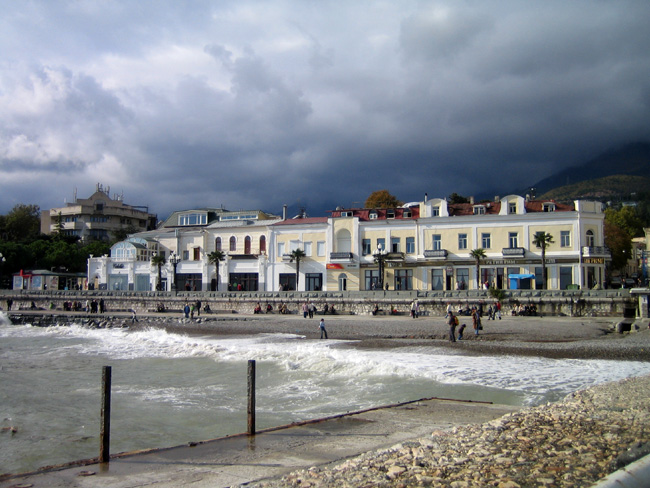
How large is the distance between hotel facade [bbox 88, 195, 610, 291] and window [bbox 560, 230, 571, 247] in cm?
9

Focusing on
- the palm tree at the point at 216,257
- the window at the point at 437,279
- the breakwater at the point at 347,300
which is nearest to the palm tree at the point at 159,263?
the breakwater at the point at 347,300

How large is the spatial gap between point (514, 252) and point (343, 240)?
16480 mm

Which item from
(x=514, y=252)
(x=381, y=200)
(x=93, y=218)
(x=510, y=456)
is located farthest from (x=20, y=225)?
(x=510, y=456)

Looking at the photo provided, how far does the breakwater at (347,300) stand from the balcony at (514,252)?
7967mm

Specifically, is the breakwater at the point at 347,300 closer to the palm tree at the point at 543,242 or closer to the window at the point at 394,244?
the palm tree at the point at 543,242

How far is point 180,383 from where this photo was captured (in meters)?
17.8

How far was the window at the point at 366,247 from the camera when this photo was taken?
53250 mm

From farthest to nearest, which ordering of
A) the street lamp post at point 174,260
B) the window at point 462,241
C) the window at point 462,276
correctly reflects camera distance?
the street lamp post at point 174,260 → the window at point 462,241 → the window at point 462,276

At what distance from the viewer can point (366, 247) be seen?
175ft

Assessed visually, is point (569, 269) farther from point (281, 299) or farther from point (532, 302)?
point (281, 299)

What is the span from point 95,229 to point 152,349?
8335 cm

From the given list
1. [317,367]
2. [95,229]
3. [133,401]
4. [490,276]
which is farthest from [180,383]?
[95,229]

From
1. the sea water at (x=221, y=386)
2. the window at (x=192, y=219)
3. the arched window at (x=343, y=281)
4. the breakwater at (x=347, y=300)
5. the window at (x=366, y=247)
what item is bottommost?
the sea water at (x=221, y=386)

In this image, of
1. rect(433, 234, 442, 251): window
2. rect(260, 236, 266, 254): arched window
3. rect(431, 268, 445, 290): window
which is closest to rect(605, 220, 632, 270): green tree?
rect(433, 234, 442, 251): window
